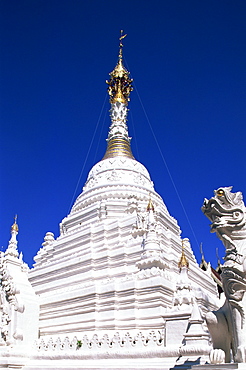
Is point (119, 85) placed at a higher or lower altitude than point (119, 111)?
higher

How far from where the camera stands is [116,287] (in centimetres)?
2119

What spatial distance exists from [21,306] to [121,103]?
26660 mm

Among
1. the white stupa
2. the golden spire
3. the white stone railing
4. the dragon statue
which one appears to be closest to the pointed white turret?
the white stupa

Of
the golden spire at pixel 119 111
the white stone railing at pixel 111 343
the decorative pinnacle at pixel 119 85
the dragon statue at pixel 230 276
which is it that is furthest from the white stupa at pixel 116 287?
the decorative pinnacle at pixel 119 85

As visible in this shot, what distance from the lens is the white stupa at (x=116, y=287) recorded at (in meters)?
14.1

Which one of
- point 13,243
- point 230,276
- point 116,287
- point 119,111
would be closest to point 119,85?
point 119,111

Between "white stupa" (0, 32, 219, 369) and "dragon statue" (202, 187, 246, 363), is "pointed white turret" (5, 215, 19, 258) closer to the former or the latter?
"white stupa" (0, 32, 219, 369)

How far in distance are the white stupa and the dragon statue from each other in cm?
344

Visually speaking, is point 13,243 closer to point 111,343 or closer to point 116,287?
point 116,287

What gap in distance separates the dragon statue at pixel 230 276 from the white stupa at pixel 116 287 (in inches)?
135

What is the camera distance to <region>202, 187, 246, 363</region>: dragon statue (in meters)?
7.62

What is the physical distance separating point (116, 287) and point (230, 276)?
14124 millimetres

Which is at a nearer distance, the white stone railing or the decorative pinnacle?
the white stone railing

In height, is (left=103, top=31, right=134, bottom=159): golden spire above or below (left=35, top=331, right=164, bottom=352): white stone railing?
above
